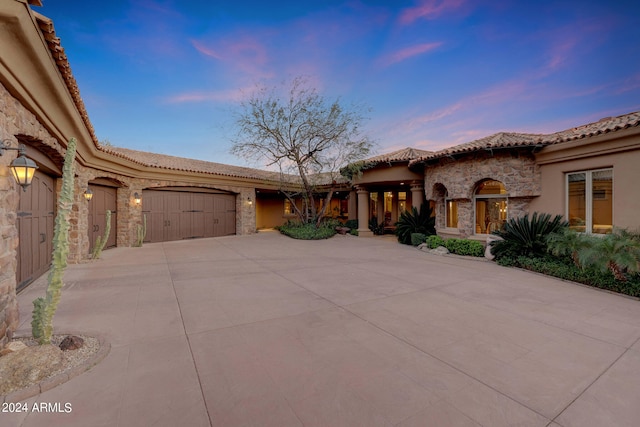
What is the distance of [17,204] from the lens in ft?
13.4

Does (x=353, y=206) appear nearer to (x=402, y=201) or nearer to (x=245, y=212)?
(x=402, y=201)

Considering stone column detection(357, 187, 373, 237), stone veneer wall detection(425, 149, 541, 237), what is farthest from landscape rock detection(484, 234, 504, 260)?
Answer: stone column detection(357, 187, 373, 237)

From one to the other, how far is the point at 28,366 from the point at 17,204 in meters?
2.88

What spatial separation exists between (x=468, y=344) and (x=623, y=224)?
7419 millimetres

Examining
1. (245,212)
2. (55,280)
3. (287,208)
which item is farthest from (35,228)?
(287,208)

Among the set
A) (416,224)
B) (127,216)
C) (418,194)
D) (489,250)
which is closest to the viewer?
(489,250)

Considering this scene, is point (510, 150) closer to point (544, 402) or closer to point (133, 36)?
point (544, 402)

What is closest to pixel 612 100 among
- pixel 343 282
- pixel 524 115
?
pixel 524 115

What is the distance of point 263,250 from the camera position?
1112cm

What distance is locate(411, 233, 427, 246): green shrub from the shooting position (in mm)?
12219

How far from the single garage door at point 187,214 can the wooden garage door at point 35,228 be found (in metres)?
6.19

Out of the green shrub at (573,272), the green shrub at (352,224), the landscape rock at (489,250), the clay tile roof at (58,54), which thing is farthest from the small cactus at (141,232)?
the green shrub at (573,272)

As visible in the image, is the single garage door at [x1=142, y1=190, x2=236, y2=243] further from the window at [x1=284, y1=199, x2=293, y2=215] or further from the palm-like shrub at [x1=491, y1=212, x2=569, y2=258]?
the palm-like shrub at [x1=491, y1=212, x2=569, y2=258]

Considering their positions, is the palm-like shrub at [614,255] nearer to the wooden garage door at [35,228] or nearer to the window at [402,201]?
the wooden garage door at [35,228]
